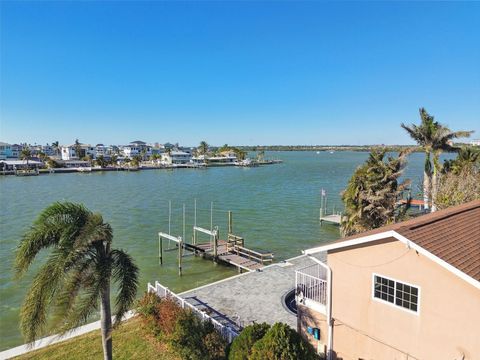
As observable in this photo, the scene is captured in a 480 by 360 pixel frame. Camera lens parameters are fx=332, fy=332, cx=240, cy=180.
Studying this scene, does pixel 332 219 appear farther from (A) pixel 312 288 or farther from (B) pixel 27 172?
(B) pixel 27 172

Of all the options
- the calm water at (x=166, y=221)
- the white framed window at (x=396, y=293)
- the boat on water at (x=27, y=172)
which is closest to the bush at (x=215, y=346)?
the white framed window at (x=396, y=293)

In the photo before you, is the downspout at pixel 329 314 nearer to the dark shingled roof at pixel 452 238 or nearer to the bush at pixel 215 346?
the dark shingled roof at pixel 452 238

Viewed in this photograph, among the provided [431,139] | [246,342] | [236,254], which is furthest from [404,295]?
[431,139]

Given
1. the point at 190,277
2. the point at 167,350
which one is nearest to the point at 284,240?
the point at 190,277

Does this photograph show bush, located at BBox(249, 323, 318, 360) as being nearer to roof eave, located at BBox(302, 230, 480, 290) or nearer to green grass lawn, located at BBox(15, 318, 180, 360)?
roof eave, located at BBox(302, 230, 480, 290)

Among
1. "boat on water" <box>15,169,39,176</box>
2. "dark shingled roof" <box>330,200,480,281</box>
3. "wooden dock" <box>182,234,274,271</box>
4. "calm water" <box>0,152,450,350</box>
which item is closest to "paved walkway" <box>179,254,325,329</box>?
"wooden dock" <box>182,234,274,271</box>

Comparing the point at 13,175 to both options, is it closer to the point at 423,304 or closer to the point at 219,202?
the point at 219,202
